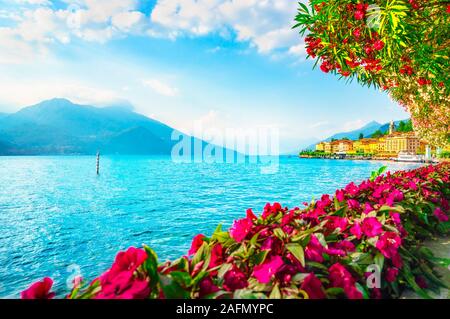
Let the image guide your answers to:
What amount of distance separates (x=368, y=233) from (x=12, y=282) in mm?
7901

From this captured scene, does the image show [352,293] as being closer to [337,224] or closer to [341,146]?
[337,224]

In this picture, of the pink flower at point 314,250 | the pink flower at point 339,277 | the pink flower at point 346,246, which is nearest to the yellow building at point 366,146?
the pink flower at point 346,246

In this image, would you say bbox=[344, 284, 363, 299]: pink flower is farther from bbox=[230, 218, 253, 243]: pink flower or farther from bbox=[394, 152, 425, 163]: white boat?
bbox=[394, 152, 425, 163]: white boat

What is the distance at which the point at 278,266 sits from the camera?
1.43m

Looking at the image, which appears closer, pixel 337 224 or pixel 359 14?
pixel 337 224

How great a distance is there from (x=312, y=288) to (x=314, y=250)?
1.47ft

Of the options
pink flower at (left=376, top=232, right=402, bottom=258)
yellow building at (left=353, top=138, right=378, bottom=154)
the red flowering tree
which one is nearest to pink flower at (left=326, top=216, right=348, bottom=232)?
pink flower at (left=376, top=232, right=402, bottom=258)

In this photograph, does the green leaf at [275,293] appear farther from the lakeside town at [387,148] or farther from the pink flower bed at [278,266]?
the lakeside town at [387,148]

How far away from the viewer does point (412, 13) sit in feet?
11.6

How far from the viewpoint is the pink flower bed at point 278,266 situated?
1284 mm

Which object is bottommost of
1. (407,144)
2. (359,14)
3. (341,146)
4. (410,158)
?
(410,158)

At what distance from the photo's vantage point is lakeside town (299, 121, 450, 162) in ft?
276

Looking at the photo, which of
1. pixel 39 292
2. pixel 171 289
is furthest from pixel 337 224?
pixel 39 292
